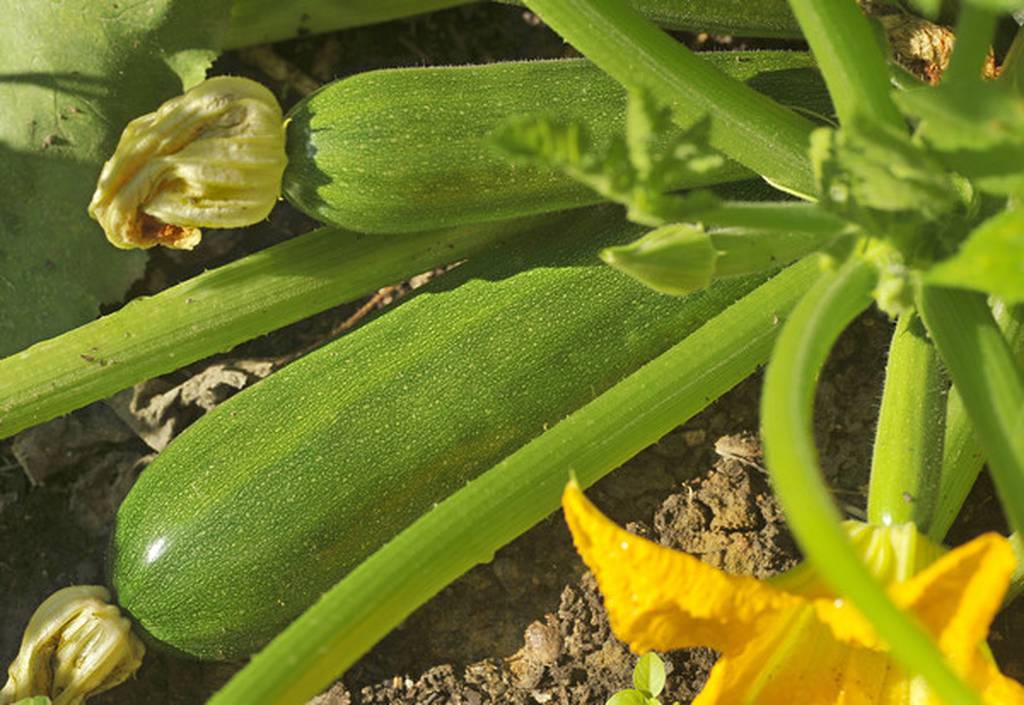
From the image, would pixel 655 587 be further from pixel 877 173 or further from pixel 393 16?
pixel 393 16

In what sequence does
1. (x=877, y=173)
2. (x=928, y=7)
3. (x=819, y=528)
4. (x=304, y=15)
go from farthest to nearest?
(x=304, y=15) < (x=928, y=7) < (x=877, y=173) < (x=819, y=528)

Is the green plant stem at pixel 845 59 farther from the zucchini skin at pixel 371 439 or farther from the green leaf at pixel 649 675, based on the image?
the green leaf at pixel 649 675

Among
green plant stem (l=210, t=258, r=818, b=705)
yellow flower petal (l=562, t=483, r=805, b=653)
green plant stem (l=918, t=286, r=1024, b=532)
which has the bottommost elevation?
green plant stem (l=210, t=258, r=818, b=705)

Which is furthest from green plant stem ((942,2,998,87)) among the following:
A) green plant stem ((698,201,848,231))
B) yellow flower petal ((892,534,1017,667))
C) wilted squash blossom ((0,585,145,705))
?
wilted squash blossom ((0,585,145,705))

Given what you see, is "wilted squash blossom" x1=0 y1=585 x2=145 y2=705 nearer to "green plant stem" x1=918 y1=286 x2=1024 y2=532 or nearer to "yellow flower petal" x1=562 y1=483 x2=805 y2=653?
"yellow flower petal" x1=562 y1=483 x2=805 y2=653

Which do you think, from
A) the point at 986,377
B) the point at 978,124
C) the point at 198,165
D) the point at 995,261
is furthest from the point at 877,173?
the point at 198,165
